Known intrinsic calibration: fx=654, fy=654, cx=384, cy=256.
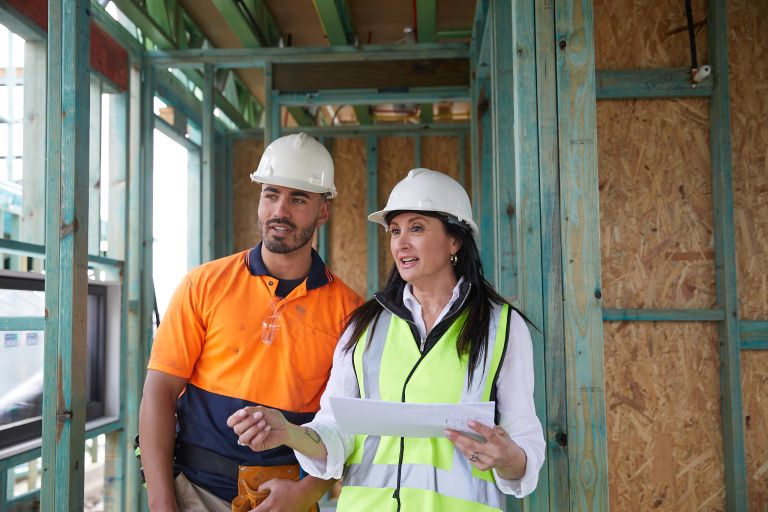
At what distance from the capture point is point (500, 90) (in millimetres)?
3004

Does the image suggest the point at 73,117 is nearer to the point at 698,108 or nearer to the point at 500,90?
the point at 500,90

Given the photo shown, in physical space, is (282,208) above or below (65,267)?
above

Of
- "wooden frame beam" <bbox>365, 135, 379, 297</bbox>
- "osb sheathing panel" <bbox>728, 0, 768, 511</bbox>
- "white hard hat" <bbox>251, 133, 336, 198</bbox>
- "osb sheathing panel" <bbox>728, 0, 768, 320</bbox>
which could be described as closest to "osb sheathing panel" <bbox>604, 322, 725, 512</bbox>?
"osb sheathing panel" <bbox>728, 0, 768, 511</bbox>

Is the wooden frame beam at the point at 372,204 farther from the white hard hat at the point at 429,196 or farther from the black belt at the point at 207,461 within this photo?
the white hard hat at the point at 429,196

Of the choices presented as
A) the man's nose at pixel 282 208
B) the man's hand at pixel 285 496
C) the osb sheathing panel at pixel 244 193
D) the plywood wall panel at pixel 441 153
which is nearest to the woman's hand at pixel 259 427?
the man's hand at pixel 285 496

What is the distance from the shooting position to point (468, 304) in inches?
72.6

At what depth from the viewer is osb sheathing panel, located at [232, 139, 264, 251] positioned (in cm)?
691

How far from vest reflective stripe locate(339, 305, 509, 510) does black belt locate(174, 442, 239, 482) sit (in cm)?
49

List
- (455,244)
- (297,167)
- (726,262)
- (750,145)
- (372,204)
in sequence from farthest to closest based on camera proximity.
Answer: (372,204)
(750,145)
(726,262)
(297,167)
(455,244)

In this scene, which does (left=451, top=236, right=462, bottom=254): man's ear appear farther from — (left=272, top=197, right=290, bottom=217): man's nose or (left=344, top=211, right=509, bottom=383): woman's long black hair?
(left=272, top=197, right=290, bottom=217): man's nose

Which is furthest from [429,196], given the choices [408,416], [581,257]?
[408,416]

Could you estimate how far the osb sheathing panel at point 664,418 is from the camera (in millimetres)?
3197

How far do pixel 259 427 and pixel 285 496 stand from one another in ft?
1.68

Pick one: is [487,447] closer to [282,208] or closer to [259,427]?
[259,427]
